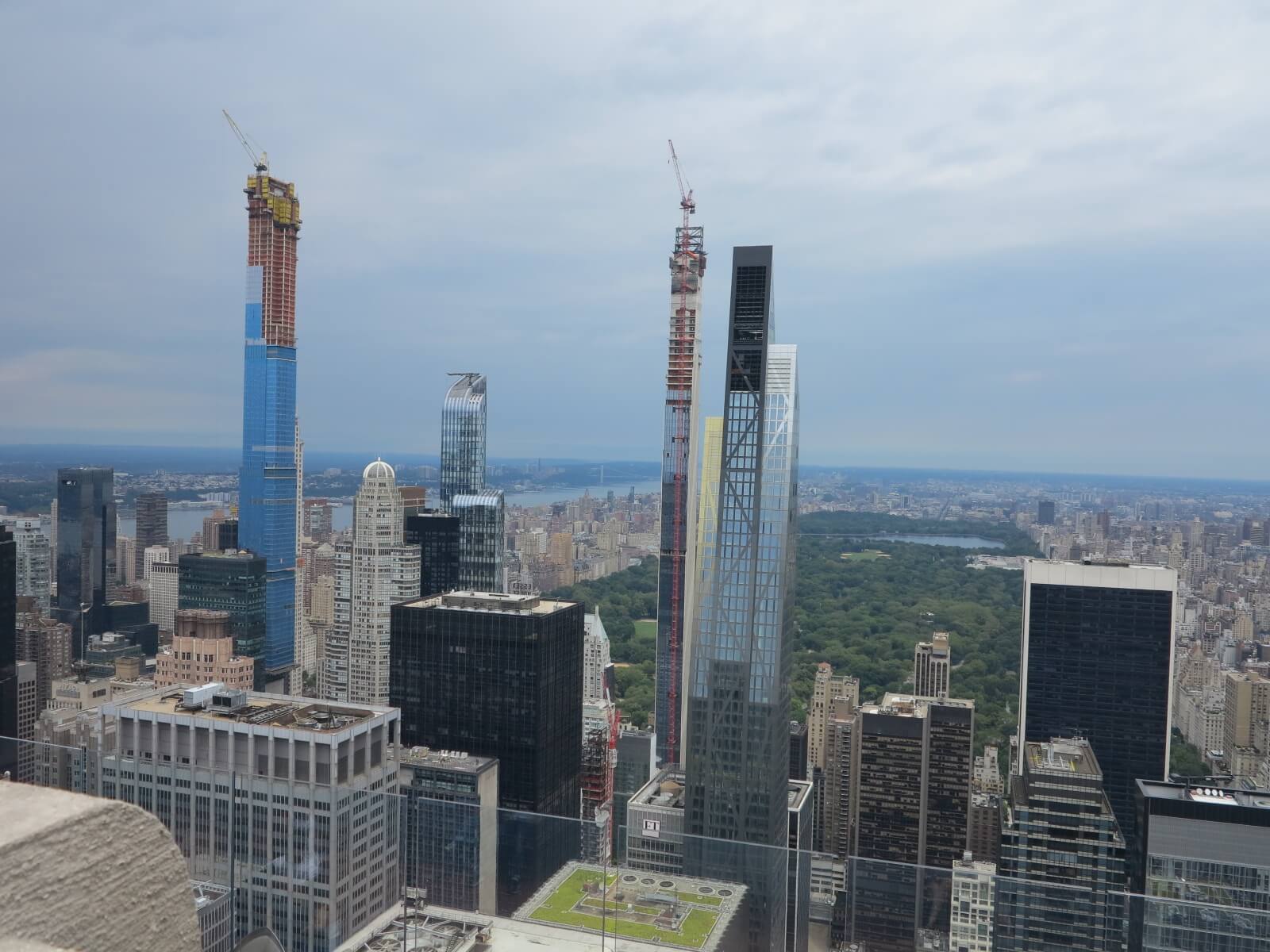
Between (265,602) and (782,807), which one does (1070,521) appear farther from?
(265,602)

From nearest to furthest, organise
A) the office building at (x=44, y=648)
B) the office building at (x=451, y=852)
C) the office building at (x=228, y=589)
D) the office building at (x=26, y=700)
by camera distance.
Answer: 1. the office building at (x=451, y=852)
2. the office building at (x=26, y=700)
3. the office building at (x=44, y=648)
4. the office building at (x=228, y=589)

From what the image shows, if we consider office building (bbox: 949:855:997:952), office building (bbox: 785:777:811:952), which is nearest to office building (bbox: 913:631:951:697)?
office building (bbox: 949:855:997:952)

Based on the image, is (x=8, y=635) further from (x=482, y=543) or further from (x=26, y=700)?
(x=482, y=543)

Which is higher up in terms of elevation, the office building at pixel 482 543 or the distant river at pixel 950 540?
the distant river at pixel 950 540

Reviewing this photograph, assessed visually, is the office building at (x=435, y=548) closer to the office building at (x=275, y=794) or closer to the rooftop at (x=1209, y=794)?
the office building at (x=275, y=794)

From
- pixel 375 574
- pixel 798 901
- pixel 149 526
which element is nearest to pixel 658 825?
pixel 798 901

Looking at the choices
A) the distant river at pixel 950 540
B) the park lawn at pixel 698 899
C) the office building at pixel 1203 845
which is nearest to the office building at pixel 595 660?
the distant river at pixel 950 540

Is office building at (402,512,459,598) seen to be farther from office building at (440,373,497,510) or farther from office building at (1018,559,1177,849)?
office building at (1018,559,1177,849)
